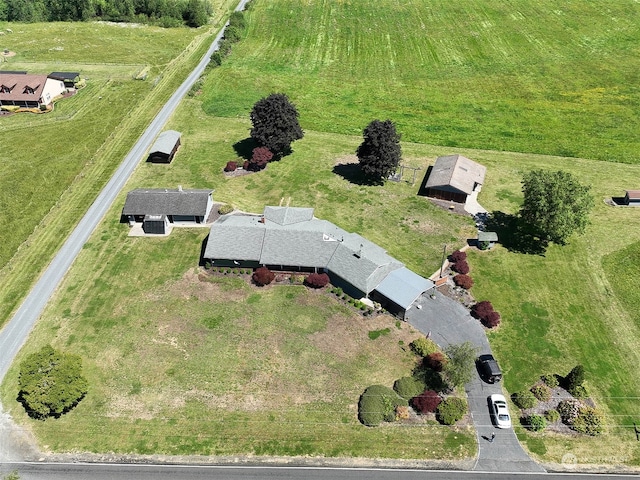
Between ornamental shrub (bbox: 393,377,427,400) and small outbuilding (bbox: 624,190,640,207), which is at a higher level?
small outbuilding (bbox: 624,190,640,207)

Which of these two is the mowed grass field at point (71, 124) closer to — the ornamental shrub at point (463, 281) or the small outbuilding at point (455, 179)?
the ornamental shrub at point (463, 281)

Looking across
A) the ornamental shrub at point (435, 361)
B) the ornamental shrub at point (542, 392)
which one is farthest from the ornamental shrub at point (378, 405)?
the ornamental shrub at point (542, 392)

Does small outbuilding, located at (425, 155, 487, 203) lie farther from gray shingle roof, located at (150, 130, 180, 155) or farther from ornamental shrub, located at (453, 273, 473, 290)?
gray shingle roof, located at (150, 130, 180, 155)

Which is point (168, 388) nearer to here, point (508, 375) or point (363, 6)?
point (508, 375)

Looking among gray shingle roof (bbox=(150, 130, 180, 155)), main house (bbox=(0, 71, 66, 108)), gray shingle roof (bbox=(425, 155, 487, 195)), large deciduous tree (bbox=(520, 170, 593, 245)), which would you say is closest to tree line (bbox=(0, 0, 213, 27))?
main house (bbox=(0, 71, 66, 108))

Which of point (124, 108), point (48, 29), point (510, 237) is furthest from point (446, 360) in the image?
point (48, 29)

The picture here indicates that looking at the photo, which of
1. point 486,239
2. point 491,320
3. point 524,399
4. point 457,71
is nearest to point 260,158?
point 486,239
